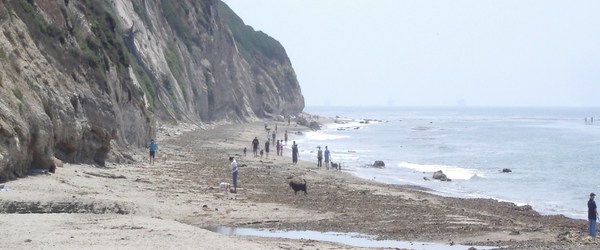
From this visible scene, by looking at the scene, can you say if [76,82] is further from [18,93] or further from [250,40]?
[250,40]

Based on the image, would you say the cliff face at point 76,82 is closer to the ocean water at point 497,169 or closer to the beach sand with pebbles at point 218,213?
the beach sand with pebbles at point 218,213

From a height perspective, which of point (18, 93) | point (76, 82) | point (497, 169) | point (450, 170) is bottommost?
point (497, 169)

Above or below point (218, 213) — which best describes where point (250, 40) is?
above

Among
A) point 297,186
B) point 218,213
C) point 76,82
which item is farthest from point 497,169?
point 218,213

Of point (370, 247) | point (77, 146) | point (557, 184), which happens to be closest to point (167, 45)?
point (557, 184)

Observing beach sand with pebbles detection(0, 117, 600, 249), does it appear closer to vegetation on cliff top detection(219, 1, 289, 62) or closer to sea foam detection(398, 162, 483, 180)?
sea foam detection(398, 162, 483, 180)

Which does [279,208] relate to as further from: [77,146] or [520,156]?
[520,156]

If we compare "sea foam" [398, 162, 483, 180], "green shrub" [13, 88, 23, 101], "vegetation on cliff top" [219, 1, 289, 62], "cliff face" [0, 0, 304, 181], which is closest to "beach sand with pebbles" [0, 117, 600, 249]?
"cliff face" [0, 0, 304, 181]

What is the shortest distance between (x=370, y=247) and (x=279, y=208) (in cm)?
610

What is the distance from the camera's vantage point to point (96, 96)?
1137 inches

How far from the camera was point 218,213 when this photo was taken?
21.0 metres

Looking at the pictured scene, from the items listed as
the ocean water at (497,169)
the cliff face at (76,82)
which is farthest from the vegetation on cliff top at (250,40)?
the cliff face at (76,82)

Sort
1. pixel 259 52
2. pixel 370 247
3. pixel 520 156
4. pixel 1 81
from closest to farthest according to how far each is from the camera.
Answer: pixel 370 247, pixel 1 81, pixel 520 156, pixel 259 52

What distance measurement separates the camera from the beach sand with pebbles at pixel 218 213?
15430mm
